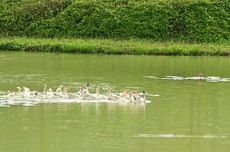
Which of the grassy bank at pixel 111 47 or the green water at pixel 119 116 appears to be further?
the grassy bank at pixel 111 47

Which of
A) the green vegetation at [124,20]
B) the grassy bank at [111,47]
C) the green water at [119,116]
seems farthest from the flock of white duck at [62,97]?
the green vegetation at [124,20]

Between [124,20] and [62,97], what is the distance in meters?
24.6

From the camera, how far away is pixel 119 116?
64.3 ft

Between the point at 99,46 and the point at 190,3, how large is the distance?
983cm

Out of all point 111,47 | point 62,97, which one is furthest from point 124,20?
point 62,97

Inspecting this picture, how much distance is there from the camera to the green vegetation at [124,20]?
45406 millimetres

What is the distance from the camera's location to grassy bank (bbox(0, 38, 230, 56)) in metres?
39.8

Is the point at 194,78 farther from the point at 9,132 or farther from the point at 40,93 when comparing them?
the point at 9,132

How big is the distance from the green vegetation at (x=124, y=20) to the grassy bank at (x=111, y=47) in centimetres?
264

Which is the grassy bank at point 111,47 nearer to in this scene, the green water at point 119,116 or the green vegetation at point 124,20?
the green vegetation at point 124,20

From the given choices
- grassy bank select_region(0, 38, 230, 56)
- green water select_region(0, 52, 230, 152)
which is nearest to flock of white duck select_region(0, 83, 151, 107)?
green water select_region(0, 52, 230, 152)

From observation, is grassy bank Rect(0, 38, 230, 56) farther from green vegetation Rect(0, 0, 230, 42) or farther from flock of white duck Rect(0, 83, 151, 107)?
flock of white duck Rect(0, 83, 151, 107)

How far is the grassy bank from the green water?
22.3 ft

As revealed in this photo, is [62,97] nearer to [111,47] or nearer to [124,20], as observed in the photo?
[111,47]
